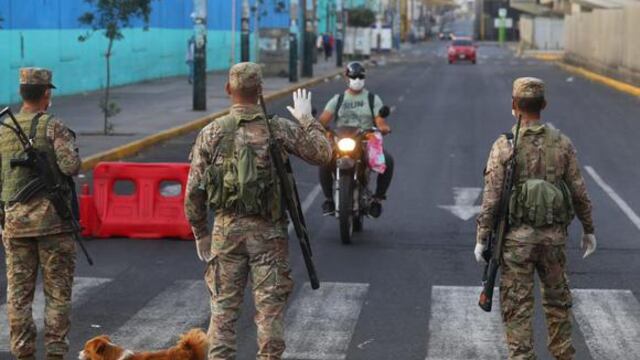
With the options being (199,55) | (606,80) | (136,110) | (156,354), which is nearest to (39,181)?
(156,354)

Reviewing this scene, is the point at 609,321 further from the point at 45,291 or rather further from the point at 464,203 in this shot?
the point at 464,203

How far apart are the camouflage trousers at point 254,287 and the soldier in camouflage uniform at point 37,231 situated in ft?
4.03

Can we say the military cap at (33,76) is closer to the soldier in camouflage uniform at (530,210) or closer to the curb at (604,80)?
the soldier in camouflage uniform at (530,210)

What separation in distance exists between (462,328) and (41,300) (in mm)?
3437

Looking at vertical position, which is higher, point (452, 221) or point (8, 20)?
point (8, 20)

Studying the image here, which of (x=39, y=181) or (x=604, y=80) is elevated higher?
(x=39, y=181)

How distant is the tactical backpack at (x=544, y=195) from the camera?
7.11 metres

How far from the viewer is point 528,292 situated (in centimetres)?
725

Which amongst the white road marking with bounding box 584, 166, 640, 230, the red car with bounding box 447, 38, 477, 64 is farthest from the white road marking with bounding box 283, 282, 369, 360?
the red car with bounding box 447, 38, 477, 64

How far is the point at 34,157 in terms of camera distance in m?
7.55

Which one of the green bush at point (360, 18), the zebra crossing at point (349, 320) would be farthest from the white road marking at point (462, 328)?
the green bush at point (360, 18)

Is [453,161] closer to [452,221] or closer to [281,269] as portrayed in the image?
[452,221]

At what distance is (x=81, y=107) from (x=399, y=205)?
16.7 meters

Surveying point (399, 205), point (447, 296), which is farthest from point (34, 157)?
point (399, 205)
